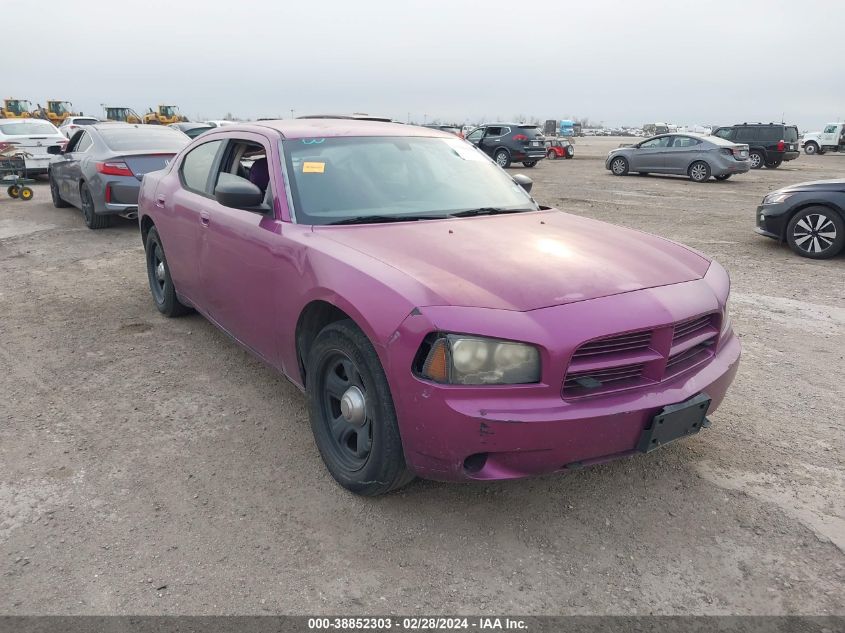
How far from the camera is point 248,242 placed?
3477 millimetres

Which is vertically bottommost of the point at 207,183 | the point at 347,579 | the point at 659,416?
the point at 347,579

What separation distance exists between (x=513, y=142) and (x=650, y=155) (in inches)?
212

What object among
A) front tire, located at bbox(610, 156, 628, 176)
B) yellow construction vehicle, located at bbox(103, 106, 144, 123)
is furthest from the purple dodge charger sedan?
yellow construction vehicle, located at bbox(103, 106, 144, 123)

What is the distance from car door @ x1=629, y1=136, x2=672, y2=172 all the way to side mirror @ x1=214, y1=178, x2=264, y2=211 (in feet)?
62.3

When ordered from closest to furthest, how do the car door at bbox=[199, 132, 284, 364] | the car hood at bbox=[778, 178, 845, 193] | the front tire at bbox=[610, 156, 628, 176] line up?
the car door at bbox=[199, 132, 284, 364], the car hood at bbox=[778, 178, 845, 193], the front tire at bbox=[610, 156, 628, 176]

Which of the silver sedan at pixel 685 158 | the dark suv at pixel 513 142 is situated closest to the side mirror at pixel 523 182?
the silver sedan at pixel 685 158

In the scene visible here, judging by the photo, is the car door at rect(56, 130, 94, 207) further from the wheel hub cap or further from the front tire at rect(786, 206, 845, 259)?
the front tire at rect(786, 206, 845, 259)

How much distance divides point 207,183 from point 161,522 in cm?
239

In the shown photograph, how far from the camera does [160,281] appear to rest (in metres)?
5.45

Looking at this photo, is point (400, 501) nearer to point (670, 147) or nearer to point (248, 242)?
point (248, 242)

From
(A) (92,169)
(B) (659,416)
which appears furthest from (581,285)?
(A) (92,169)

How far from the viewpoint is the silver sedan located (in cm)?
1853


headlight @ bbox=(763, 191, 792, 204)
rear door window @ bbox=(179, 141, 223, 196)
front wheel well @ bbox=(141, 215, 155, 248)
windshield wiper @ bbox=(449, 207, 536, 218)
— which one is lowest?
headlight @ bbox=(763, 191, 792, 204)

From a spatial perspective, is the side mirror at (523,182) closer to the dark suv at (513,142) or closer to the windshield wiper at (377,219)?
the windshield wiper at (377,219)
